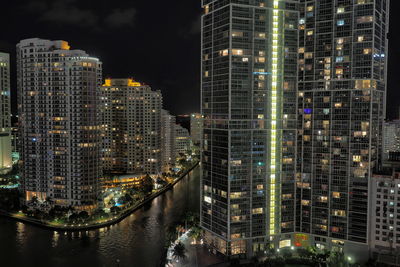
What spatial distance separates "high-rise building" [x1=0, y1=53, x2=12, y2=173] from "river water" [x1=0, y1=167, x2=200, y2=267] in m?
57.4

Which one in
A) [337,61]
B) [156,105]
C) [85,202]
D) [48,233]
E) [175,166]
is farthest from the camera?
[175,166]

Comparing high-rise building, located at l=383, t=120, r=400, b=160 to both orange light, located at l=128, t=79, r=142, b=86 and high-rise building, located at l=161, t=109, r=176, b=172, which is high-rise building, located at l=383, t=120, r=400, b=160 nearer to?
high-rise building, located at l=161, t=109, r=176, b=172

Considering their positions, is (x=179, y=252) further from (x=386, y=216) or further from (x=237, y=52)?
(x=237, y=52)

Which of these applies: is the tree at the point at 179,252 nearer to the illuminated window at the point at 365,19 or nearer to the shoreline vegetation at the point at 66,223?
the shoreline vegetation at the point at 66,223

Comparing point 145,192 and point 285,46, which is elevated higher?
point 285,46

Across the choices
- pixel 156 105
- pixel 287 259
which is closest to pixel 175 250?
pixel 287 259

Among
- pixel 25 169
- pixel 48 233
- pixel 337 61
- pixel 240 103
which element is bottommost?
pixel 48 233

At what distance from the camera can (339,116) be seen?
63.4 m

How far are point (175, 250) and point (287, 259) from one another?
18379 mm

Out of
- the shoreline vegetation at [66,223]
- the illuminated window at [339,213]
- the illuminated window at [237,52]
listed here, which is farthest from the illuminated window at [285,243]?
the shoreline vegetation at [66,223]

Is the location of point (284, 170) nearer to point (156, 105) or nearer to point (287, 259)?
point (287, 259)

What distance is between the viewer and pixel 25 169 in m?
96.8

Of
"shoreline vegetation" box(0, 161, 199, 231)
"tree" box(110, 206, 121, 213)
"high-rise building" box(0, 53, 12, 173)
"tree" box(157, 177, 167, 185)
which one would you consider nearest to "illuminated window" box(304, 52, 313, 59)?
"shoreline vegetation" box(0, 161, 199, 231)

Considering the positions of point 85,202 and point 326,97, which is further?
point 85,202
